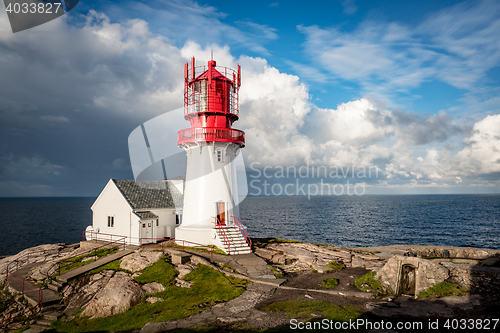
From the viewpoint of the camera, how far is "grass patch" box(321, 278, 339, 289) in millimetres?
15973

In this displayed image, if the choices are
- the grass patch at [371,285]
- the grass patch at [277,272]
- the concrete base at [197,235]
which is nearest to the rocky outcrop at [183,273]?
the concrete base at [197,235]

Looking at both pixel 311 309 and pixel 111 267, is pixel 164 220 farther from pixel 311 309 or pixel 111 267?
pixel 311 309

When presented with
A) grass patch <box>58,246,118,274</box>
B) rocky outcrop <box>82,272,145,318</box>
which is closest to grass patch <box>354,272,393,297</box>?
rocky outcrop <box>82,272,145,318</box>

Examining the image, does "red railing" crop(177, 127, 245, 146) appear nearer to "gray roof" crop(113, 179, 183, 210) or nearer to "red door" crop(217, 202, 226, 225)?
"red door" crop(217, 202, 226, 225)

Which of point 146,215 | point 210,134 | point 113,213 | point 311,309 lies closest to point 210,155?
point 210,134

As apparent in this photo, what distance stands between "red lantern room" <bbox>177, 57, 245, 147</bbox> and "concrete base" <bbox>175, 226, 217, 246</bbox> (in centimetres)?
710

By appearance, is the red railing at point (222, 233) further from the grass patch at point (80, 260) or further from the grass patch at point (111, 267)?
the grass patch at point (80, 260)

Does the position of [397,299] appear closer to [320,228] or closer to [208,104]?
[208,104]

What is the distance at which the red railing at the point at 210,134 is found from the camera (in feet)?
77.2

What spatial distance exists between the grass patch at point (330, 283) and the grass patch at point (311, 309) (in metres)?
2.62

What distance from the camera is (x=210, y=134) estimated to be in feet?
77.3

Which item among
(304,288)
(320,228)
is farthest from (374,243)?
(304,288)

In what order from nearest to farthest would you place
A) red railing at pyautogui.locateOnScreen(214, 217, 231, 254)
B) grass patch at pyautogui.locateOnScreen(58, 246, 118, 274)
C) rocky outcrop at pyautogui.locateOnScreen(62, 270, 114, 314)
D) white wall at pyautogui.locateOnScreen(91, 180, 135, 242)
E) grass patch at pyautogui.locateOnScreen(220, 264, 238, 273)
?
rocky outcrop at pyautogui.locateOnScreen(62, 270, 114, 314), grass patch at pyautogui.locateOnScreen(220, 264, 238, 273), grass patch at pyautogui.locateOnScreen(58, 246, 118, 274), red railing at pyautogui.locateOnScreen(214, 217, 231, 254), white wall at pyautogui.locateOnScreen(91, 180, 135, 242)

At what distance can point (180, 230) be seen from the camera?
2505 cm
